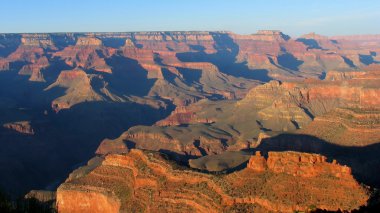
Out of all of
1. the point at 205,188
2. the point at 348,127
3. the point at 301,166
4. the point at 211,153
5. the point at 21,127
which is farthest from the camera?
the point at 21,127

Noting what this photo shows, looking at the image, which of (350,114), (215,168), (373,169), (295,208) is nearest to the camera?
(295,208)

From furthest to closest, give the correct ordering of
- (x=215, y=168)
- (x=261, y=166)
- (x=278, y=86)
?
(x=278, y=86)
(x=215, y=168)
(x=261, y=166)

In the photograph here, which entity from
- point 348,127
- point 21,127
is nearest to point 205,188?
point 348,127

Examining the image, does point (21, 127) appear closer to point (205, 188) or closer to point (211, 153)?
point (211, 153)

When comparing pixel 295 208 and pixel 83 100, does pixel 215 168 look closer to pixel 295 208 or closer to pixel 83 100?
pixel 295 208

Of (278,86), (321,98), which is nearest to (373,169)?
(321,98)

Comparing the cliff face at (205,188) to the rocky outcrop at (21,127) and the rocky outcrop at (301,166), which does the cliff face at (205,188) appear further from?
the rocky outcrop at (21,127)

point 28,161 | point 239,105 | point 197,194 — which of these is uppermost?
point 197,194

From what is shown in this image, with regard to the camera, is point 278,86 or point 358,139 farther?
point 278,86
